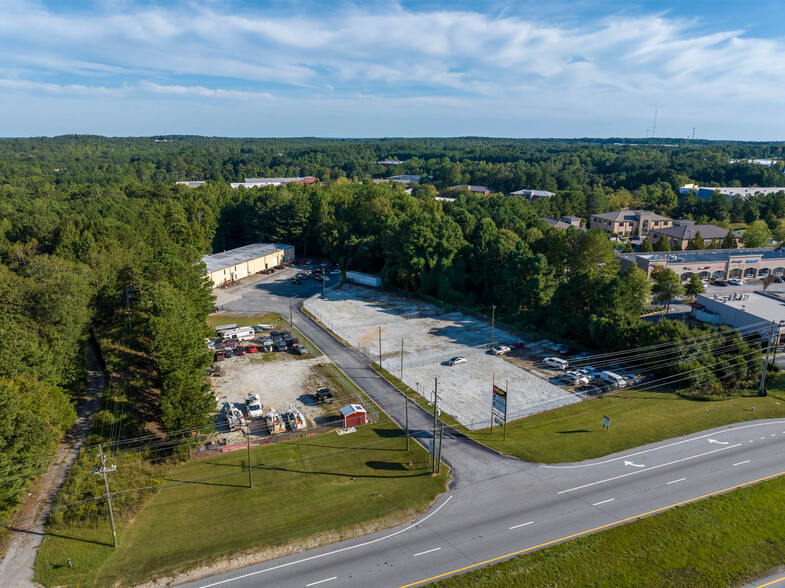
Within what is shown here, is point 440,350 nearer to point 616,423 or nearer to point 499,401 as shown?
point 499,401

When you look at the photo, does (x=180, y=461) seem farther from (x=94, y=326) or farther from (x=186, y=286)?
(x=94, y=326)

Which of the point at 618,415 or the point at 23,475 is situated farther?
the point at 618,415

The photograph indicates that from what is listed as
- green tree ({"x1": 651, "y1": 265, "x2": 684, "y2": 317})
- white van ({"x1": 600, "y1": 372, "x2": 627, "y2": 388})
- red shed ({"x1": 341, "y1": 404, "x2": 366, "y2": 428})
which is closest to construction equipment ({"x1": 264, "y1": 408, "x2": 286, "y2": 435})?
red shed ({"x1": 341, "y1": 404, "x2": 366, "y2": 428})

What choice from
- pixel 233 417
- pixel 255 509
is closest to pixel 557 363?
pixel 233 417

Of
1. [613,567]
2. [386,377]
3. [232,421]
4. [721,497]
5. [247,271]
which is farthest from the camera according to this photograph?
[247,271]

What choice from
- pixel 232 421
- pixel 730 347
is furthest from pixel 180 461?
pixel 730 347

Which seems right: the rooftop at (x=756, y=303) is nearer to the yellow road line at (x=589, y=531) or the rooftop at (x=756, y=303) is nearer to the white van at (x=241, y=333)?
the yellow road line at (x=589, y=531)

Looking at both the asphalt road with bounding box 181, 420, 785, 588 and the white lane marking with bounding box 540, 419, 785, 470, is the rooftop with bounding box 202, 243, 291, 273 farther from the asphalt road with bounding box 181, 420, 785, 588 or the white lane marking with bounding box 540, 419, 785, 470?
the white lane marking with bounding box 540, 419, 785, 470
